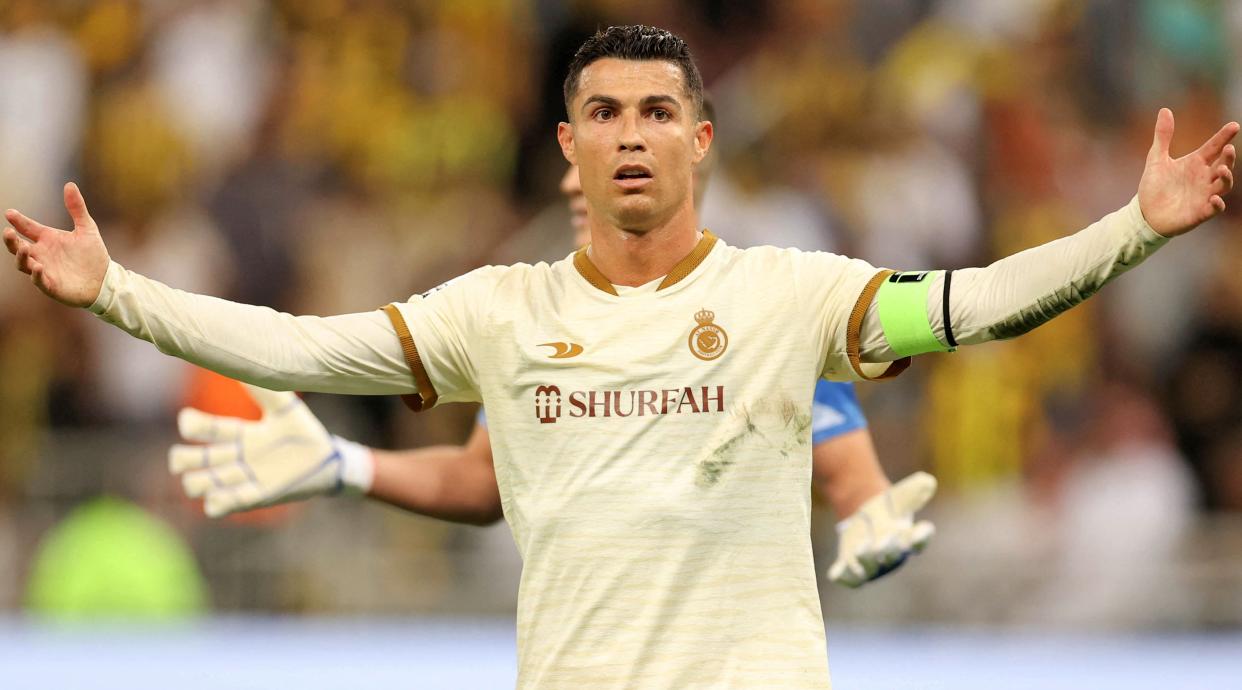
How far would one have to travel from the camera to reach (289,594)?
33.0ft

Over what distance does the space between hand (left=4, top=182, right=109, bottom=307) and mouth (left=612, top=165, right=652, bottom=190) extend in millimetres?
1184

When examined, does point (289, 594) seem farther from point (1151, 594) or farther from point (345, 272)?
point (1151, 594)

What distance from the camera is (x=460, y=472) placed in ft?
20.2

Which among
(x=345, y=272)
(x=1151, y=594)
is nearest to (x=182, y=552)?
(x=345, y=272)

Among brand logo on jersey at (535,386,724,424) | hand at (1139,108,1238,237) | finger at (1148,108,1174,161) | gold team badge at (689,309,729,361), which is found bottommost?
brand logo on jersey at (535,386,724,424)

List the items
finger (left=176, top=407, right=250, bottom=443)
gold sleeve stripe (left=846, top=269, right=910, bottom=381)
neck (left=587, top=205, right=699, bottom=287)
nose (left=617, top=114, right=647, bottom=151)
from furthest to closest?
1. finger (left=176, top=407, right=250, bottom=443)
2. neck (left=587, top=205, right=699, bottom=287)
3. nose (left=617, top=114, right=647, bottom=151)
4. gold sleeve stripe (left=846, top=269, right=910, bottom=381)

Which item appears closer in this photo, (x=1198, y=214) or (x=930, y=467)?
(x=1198, y=214)

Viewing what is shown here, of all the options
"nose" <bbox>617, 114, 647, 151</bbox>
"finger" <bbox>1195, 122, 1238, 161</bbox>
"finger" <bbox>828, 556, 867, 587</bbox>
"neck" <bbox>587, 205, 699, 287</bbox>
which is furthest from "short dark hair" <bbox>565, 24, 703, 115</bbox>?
"finger" <bbox>828, 556, 867, 587</bbox>

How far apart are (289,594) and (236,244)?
8.16ft

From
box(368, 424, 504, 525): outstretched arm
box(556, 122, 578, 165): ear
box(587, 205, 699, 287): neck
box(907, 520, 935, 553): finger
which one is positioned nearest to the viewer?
box(587, 205, 699, 287): neck

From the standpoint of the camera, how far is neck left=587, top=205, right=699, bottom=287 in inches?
184

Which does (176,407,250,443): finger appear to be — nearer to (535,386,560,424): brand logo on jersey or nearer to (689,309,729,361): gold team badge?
(535,386,560,424): brand logo on jersey

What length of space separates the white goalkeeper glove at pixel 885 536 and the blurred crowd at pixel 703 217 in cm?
357

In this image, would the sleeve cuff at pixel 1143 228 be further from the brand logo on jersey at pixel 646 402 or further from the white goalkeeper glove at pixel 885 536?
the white goalkeeper glove at pixel 885 536
